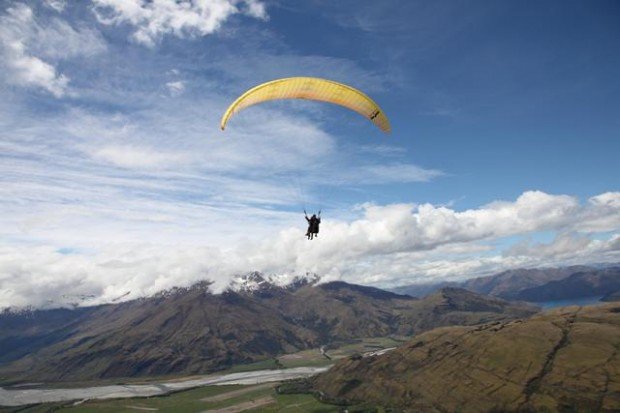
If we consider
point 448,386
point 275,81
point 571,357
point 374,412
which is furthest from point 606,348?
point 275,81

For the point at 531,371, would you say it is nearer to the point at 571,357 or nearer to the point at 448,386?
the point at 571,357

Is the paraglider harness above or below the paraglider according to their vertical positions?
below

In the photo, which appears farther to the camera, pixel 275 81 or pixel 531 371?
pixel 531 371

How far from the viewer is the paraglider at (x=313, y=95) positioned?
45.4 m

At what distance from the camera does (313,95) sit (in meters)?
49.9

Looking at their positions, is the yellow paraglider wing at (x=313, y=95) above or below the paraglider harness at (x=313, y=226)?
above

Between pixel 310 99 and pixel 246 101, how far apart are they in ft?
27.1

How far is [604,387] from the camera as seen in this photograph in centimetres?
15675

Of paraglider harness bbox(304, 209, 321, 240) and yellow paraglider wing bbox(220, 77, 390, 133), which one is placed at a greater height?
yellow paraglider wing bbox(220, 77, 390, 133)

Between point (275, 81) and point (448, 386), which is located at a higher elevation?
point (275, 81)

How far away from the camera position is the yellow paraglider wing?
45.5 meters

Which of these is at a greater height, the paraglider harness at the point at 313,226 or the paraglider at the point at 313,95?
the paraglider at the point at 313,95

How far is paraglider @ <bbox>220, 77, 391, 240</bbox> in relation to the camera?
45406mm

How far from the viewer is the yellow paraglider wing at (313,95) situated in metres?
45.5
